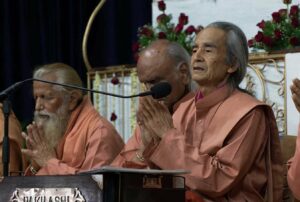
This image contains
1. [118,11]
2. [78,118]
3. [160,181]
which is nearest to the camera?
[160,181]

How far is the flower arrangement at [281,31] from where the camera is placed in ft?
16.6

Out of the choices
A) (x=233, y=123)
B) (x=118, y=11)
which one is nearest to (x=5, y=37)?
(x=118, y=11)

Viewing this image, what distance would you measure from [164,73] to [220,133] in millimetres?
954

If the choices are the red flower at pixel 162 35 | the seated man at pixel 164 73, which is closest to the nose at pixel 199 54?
the seated man at pixel 164 73

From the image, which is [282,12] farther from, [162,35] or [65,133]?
[65,133]

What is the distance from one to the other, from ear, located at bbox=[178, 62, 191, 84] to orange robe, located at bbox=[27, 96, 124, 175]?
22.9 inches

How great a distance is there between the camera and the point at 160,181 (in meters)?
3.11

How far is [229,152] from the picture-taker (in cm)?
384

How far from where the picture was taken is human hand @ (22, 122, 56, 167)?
4770 millimetres

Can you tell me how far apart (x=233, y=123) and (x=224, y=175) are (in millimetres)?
301

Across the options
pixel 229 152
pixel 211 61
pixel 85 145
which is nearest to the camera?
pixel 229 152

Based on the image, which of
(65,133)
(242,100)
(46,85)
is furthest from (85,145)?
(242,100)

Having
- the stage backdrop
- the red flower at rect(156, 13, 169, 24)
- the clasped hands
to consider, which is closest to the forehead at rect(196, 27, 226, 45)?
the clasped hands

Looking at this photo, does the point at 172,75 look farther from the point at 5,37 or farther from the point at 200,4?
the point at 5,37
